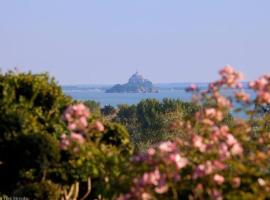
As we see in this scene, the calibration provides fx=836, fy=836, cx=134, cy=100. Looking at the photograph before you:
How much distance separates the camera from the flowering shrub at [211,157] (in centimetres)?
852

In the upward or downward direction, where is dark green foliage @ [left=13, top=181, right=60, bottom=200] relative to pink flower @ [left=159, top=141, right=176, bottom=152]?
downward

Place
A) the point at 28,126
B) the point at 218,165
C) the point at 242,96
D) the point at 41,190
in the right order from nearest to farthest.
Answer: the point at 218,165 → the point at 242,96 → the point at 28,126 → the point at 41,190

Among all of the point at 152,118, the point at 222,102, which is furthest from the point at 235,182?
the point at 152,118

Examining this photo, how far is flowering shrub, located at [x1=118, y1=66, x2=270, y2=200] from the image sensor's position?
8.52m

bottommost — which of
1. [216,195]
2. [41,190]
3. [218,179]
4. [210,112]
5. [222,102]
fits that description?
[41,190]

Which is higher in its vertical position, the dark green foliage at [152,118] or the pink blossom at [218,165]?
the pink blossom at [218,165]

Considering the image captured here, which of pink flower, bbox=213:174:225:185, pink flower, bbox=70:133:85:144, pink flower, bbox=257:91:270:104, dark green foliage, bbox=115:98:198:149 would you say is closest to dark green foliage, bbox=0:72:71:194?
pink flower, bbox=70:133:85:144

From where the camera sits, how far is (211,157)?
9.15 metres

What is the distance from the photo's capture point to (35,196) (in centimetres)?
1485

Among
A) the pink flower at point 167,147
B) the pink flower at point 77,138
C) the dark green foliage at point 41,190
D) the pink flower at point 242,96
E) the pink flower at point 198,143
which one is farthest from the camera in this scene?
the dark green foliage at point 41,190

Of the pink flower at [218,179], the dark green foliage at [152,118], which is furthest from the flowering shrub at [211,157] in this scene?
the dark green foliage at [152,118]

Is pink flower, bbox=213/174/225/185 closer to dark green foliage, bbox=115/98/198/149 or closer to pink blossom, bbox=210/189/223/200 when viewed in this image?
pink blossom, bbox=210/189/223/200

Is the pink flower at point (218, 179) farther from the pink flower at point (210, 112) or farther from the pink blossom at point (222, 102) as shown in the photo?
the pink blossom at point (222, 102)

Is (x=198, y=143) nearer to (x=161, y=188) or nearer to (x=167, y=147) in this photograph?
(x=167, y=147)
